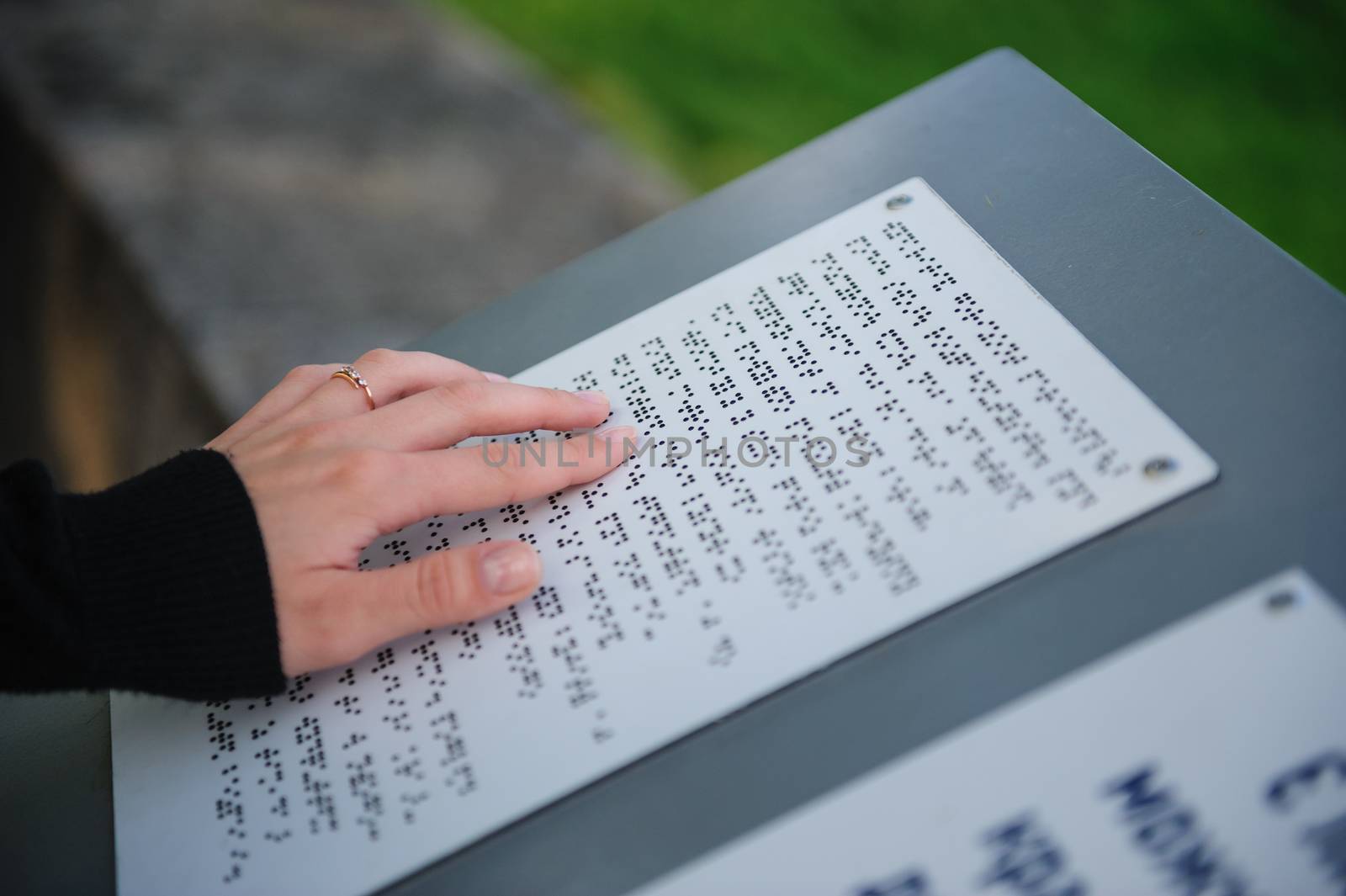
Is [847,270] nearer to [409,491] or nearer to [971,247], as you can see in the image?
[971,247]

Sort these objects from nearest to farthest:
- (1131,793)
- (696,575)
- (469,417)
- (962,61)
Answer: (1131,793)
(696,575)
(469,417)
(962,61)

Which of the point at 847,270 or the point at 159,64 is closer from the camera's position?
the point at 847,270

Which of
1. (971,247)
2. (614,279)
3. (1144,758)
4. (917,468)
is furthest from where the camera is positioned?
(614,279)

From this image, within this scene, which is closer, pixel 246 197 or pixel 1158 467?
pixel 1158 467

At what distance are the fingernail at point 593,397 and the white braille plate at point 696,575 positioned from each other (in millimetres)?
24

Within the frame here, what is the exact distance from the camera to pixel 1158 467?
678mm

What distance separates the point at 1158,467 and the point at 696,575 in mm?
290

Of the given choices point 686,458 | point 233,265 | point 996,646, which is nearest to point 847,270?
point 686,458

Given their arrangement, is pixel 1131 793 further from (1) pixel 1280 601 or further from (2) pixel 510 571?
(2) pixel 510 571

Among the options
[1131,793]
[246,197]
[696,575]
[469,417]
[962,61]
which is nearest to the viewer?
[1131,793]

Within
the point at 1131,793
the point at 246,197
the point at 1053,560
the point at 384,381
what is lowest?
the point at 1131,793

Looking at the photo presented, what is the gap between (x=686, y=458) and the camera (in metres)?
0.78

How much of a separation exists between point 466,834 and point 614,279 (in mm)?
487

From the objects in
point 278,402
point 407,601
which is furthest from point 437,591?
point 278,402
